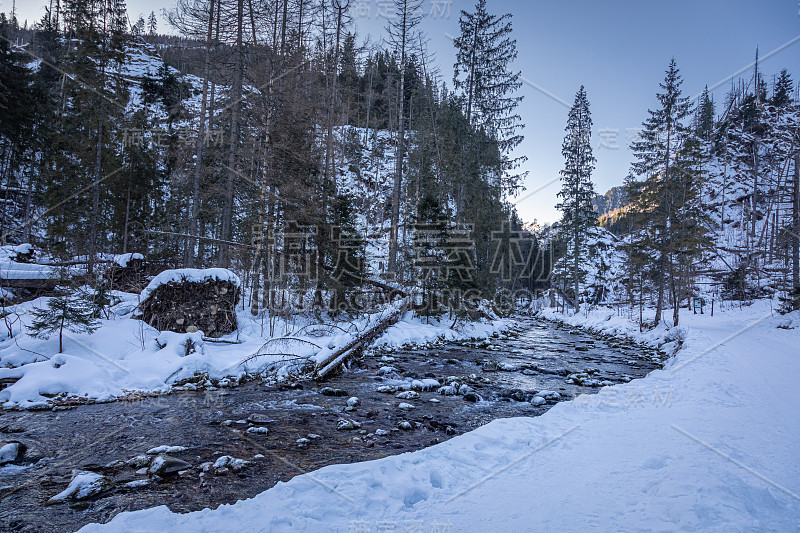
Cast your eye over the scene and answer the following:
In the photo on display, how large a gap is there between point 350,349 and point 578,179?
33140 millimetres

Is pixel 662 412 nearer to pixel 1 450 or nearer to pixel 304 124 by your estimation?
pixel 1 450

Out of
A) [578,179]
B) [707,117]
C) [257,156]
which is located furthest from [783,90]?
[257,156]

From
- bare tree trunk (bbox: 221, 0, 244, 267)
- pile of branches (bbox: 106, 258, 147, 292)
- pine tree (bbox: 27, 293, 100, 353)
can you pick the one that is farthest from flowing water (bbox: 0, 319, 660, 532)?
pile of branches (bbox: 106, 258, 147, 292)

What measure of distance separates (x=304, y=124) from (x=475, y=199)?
13939 millimetres

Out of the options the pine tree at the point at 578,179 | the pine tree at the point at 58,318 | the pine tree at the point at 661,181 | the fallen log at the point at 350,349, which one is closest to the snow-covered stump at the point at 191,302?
the pine tree at the point at 58,318

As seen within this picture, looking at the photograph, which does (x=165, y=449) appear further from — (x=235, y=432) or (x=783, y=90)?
(x=783, y=90)

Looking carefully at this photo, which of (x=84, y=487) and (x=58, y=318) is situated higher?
(x=58, y=318)

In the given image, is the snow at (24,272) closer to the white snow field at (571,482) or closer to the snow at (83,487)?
the snow at (83,487)

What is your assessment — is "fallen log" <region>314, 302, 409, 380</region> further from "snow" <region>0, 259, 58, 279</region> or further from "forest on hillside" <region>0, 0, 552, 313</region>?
"snow" <region>0, 259, 58, 279</region>

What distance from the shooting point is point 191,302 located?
1008 centimetres

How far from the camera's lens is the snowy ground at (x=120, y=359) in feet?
20.9

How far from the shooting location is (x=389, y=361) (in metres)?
10.9

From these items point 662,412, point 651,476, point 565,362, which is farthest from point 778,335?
point 651,476

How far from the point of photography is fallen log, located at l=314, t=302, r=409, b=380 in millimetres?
8750
